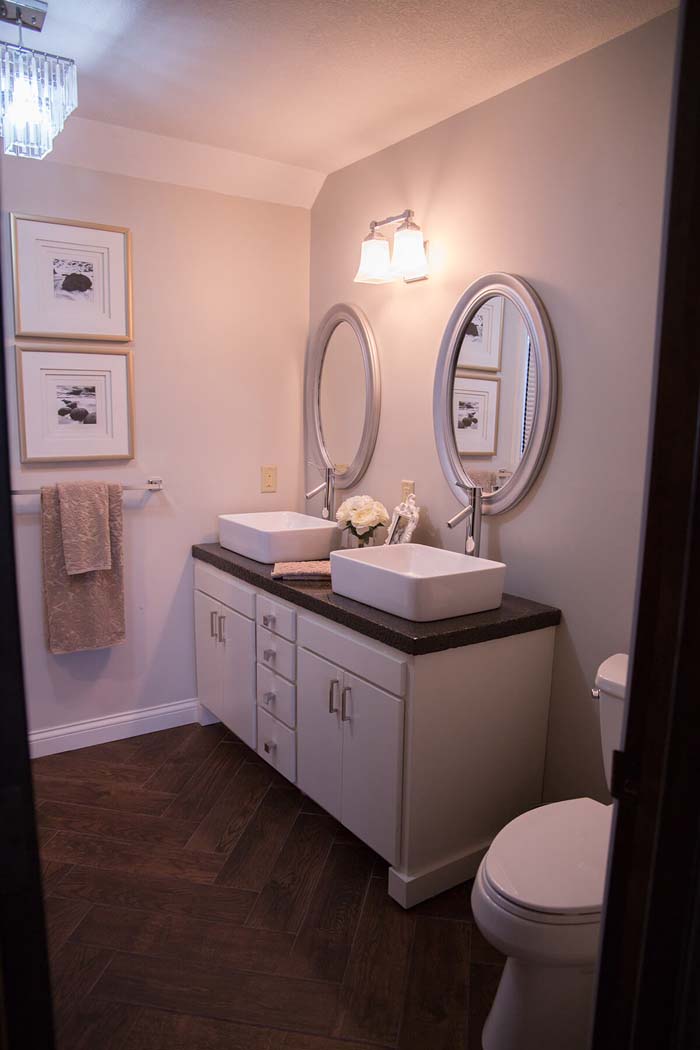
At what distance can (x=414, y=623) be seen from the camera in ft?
6.59

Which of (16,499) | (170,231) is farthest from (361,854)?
(170,231)

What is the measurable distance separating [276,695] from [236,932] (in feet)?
2.63

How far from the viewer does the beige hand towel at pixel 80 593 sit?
8.96ft

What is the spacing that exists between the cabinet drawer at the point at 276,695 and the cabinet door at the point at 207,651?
40cm

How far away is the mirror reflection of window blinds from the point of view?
2.19 meters

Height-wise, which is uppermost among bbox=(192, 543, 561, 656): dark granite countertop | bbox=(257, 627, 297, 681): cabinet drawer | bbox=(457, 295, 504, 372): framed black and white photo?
bbox=(457, 295, 504, 372): framed black and white photo

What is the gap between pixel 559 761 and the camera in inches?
87.7

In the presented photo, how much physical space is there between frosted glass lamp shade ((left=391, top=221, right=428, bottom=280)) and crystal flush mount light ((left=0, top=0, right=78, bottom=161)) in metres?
1.13

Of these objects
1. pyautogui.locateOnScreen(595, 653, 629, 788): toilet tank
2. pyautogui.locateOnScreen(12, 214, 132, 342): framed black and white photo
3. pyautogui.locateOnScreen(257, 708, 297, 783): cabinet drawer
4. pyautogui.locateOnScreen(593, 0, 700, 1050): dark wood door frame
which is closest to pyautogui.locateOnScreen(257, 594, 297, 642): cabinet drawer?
pyautogui.locateOnScreen(257, 708, 297, 783): cabinet drawer

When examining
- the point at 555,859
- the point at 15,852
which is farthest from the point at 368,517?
the point at 15,852

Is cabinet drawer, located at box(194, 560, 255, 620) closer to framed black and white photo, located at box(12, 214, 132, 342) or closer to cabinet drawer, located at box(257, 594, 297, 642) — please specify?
cabinet drawer, located at box(257, 594, 297, 642)

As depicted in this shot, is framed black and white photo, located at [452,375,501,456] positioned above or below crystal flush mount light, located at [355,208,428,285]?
below

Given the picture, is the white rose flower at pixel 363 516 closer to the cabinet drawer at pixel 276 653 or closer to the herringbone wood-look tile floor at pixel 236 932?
the cabinet drawer at pixel 276 653

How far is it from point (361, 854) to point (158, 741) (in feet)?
3.83
